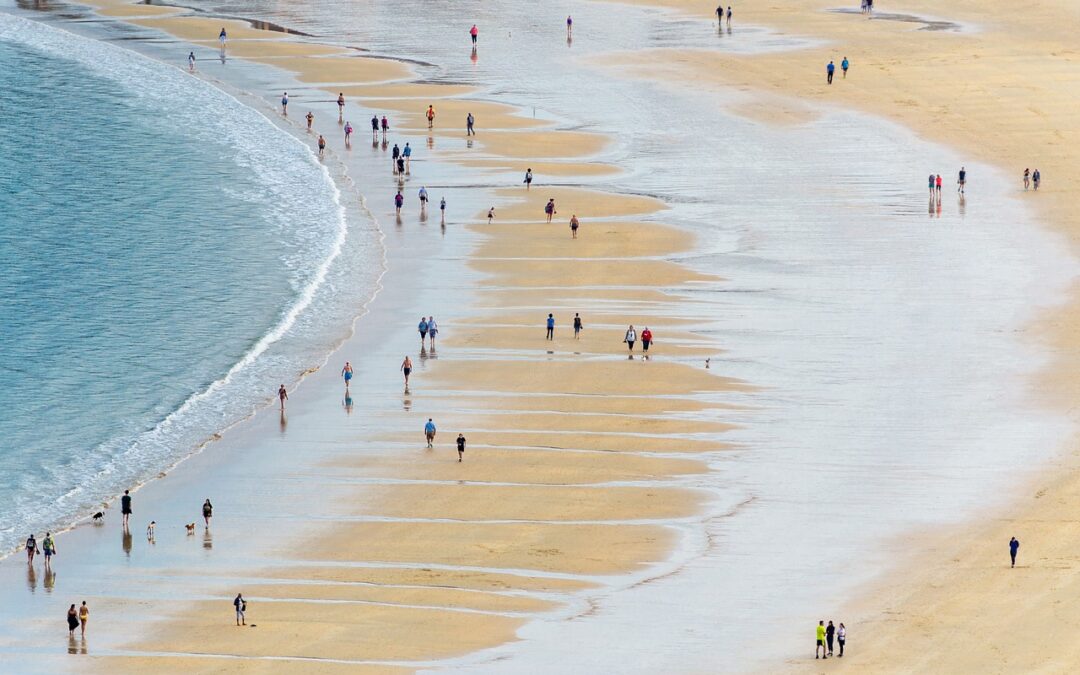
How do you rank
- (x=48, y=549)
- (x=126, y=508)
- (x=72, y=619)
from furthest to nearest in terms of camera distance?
(x=126, y=508) → (x=48, y=549) → (x=72, y=619)

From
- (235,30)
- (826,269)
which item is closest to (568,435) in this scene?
(826,269)

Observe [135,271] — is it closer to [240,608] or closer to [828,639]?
[240,608]

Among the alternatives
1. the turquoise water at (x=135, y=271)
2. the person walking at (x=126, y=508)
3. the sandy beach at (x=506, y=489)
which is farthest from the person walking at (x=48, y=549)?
the person walking at (x=126, y=508)

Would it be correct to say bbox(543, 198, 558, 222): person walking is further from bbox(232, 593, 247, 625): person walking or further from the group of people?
the group of people

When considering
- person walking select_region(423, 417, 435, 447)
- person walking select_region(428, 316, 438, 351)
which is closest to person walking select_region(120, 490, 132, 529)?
person walking select_region(423, 417, 435, 447)

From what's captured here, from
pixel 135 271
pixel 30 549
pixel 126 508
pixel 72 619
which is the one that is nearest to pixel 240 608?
pixel 72 619

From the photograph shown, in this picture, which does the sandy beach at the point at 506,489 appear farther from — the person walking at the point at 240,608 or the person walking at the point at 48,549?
the person walking at the point at 48,549
